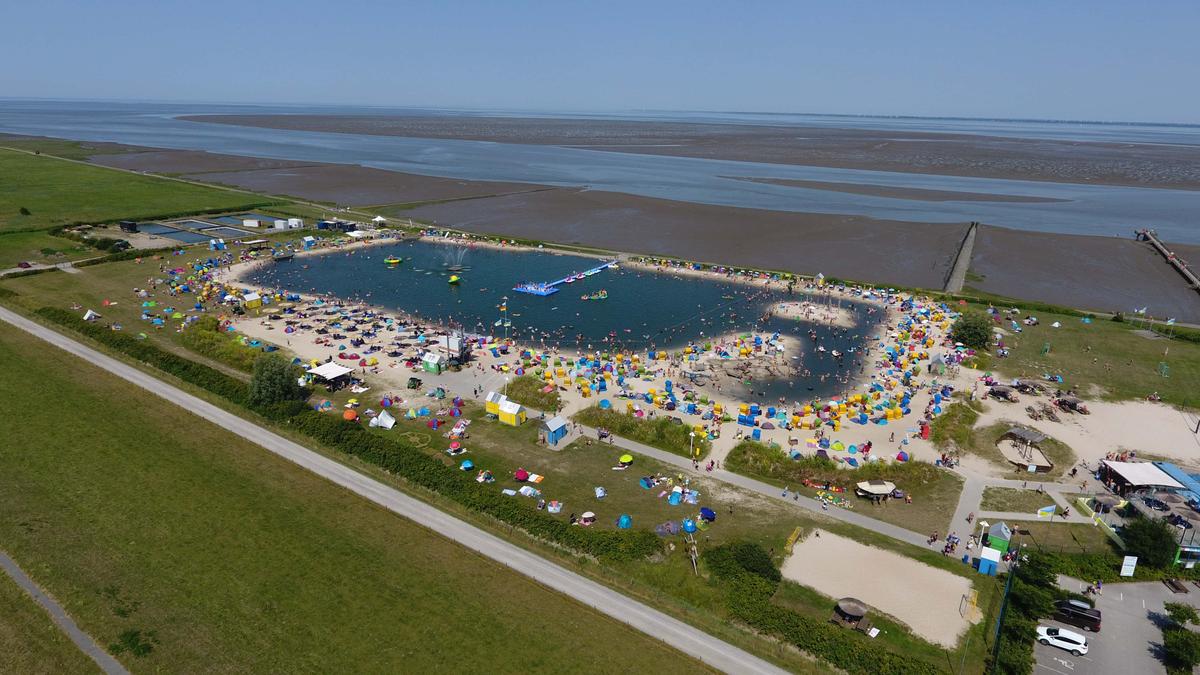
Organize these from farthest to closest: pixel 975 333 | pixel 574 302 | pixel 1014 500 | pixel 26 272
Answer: pixel 26 272
pixel 574 302
pixel 975 333
pixel 1014 500

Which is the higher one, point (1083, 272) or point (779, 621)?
point (1083, 272)

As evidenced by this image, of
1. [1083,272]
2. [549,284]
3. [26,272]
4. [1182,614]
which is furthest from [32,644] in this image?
[1083,272]

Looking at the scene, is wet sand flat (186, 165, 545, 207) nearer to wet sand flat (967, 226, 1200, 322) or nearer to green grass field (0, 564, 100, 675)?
wet sand flat (967, 226, 1200, 322)

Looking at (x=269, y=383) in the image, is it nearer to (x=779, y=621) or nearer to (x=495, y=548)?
(x=495, y=548)

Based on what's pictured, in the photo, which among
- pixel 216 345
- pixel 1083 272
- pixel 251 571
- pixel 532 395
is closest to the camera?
pixel 251 571

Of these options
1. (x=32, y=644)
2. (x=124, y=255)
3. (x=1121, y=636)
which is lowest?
(x=32, y=644)

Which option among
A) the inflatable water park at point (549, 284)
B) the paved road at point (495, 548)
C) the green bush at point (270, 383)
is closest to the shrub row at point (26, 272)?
the paved road at point (495, 548)
